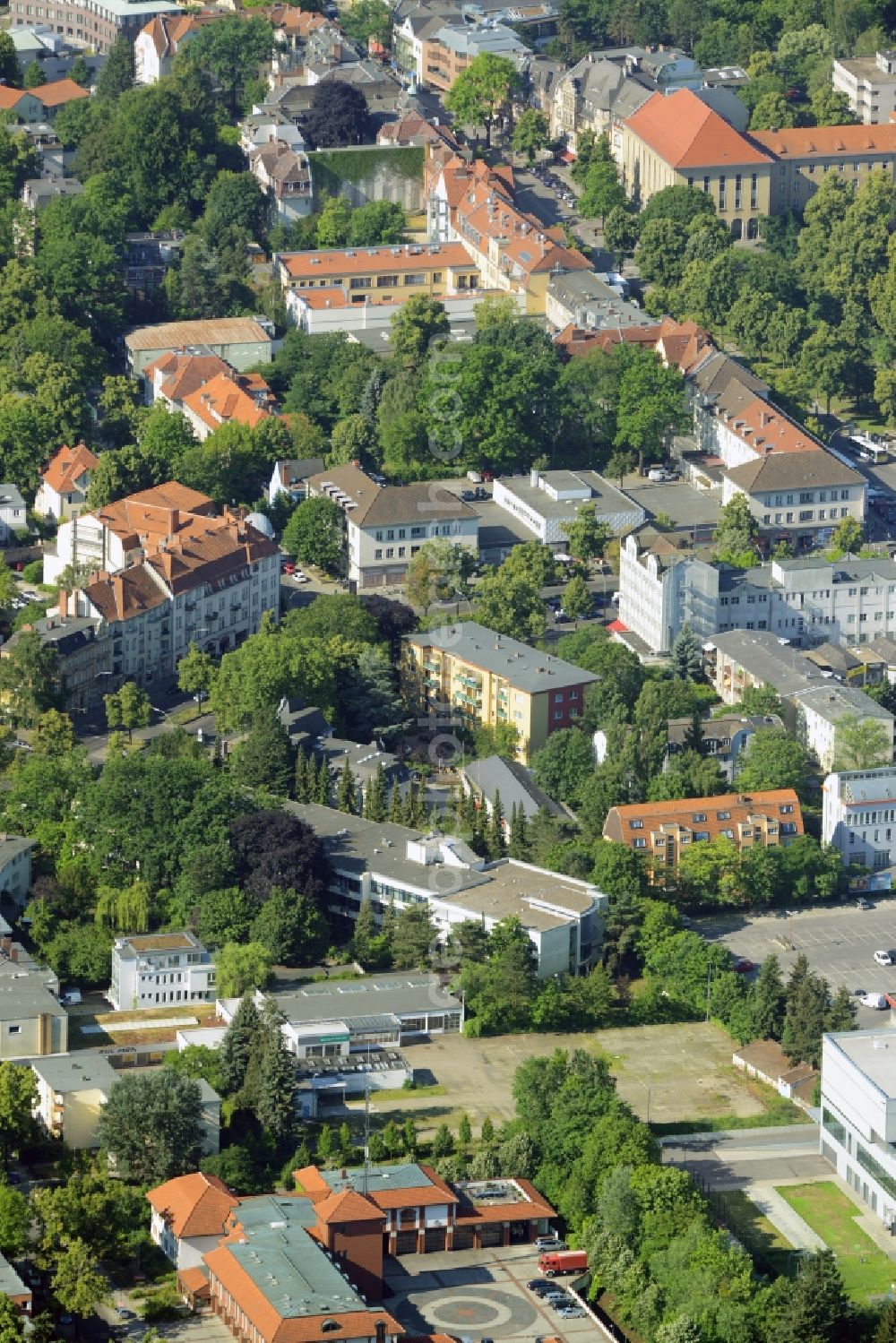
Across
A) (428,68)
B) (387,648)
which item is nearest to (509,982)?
(387,648)

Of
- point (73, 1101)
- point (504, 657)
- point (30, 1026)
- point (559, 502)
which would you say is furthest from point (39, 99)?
point (73, 1101)

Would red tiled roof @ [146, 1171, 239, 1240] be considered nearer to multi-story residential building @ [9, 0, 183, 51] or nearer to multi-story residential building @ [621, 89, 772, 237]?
multi-story residential building @ [621, 89, 772, 237]

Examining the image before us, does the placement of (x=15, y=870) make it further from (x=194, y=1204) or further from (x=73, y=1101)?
(x=194, y=1204)

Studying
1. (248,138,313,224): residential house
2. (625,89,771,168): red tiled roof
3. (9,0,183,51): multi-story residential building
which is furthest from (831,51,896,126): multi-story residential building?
(9,0,183,51): multi-story residential building

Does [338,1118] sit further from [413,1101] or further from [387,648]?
[387,648]

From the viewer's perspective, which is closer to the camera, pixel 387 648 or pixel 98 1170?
pixel 98 1170

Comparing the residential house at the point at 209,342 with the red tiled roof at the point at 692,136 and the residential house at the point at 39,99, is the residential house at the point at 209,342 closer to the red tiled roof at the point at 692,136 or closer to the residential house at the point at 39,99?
the red tiled roof at the point at 692,136
